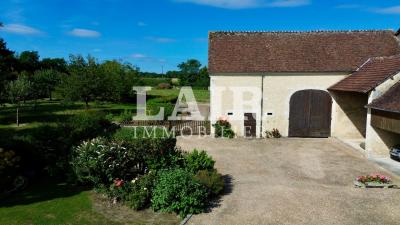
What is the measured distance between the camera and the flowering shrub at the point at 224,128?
19867 mm

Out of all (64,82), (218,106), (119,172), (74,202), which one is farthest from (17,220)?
(64,82)

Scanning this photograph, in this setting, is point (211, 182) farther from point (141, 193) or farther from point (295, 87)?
point (295, 87)

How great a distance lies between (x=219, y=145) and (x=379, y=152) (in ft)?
25.4

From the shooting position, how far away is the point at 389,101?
13.8 m

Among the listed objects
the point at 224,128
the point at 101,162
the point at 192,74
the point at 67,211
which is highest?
the point at 192,74

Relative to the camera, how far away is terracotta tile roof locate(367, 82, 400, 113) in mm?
13078

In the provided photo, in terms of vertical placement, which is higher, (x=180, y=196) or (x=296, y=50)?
(x=296, y=50)

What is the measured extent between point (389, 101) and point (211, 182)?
8.83 m

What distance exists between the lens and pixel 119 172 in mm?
11062

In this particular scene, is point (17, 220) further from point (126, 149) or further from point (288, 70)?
point (288, 70)

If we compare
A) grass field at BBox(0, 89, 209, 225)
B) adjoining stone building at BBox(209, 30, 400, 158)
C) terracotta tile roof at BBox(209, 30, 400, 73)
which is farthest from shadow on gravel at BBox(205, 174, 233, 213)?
terracotta tile roof at BBox(209, 30, 400, 73)

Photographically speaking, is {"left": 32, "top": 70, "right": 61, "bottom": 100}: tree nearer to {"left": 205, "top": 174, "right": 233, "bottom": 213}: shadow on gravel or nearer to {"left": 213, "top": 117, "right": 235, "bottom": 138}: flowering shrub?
{"left": 213, "top": 117, "right": 235, "bottom": 138}: flowering shrub

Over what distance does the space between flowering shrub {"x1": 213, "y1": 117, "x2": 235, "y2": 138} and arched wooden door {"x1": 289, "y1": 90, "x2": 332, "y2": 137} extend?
3.66 m

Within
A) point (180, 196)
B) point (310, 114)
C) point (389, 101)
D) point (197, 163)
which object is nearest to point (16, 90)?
point (197, 163)
